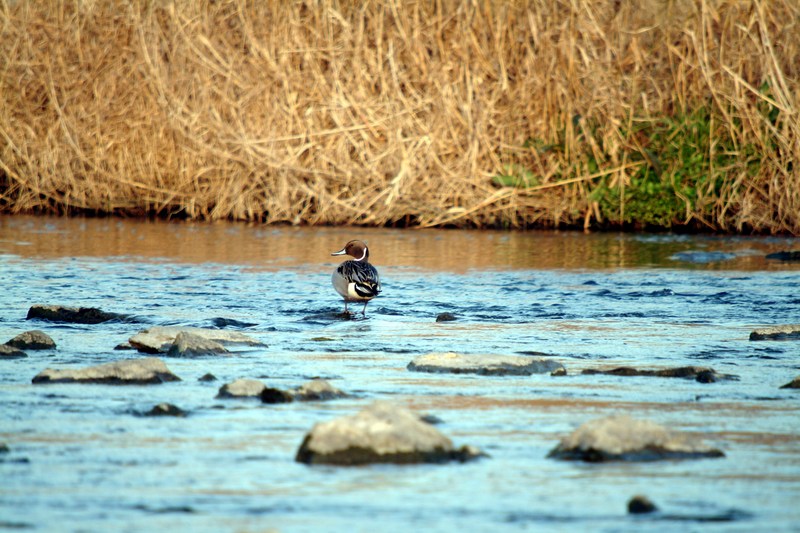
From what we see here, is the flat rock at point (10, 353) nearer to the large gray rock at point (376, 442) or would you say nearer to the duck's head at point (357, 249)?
the large gray rock at point (376, 442)

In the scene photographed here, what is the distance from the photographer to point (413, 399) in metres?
5.51

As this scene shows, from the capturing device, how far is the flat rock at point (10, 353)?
21.2 ft

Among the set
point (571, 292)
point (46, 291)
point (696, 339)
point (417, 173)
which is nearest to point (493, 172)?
point (417, 173)

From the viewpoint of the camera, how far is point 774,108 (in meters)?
15.3

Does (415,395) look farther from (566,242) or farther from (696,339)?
(566,242)

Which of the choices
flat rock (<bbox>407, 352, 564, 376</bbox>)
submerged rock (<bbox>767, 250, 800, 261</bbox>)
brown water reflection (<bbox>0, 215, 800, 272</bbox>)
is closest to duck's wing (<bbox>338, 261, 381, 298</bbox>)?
flat rock (<bbox>407, 352, 564, 376</bbox>)

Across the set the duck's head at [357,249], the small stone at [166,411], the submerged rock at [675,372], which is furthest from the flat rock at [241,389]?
the duck's head at [357,249]

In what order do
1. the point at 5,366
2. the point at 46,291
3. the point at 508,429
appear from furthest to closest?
1. the point at 46,291
2. the point at 5,366
3. the point at 508,429

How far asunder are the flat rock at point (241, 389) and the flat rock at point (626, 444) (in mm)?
1555

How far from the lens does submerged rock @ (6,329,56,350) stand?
22.4 ft

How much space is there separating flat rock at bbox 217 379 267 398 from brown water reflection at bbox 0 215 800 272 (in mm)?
6552

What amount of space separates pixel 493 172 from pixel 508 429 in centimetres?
1144

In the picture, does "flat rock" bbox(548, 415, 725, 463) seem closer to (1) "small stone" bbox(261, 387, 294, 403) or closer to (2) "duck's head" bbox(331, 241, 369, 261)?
(1) "small stone" bbox(261, 387, 294, 403)

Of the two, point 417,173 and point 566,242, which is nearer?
point 566,242
